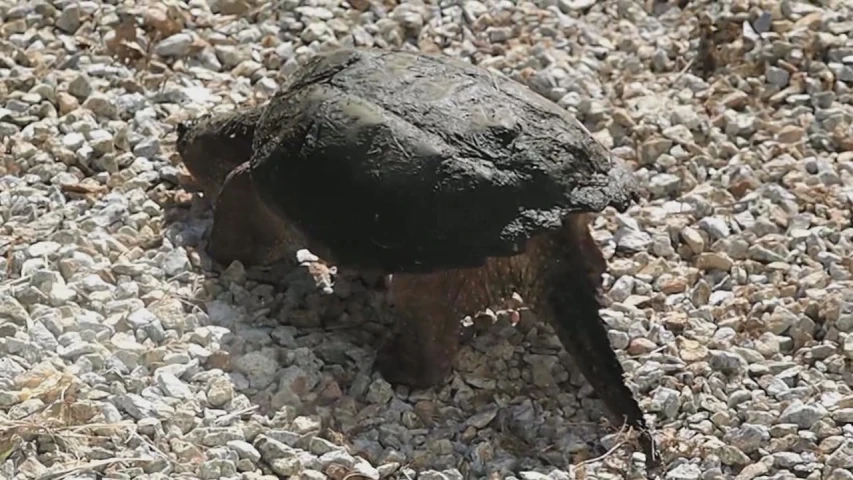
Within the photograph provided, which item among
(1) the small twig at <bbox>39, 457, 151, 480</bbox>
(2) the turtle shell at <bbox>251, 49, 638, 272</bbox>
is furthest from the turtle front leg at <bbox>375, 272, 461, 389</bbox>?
(1) the small twig at <bbox>39, 457, 151, 480</bbox>

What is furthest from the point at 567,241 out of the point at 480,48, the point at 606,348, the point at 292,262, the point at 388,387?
the point at 480,48

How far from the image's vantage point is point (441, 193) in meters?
3.12

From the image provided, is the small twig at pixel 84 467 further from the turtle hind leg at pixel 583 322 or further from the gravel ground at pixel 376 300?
the turtle hind leg at pixel 583 322

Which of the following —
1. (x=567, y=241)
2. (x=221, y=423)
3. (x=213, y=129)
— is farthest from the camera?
(x=213, y=129)

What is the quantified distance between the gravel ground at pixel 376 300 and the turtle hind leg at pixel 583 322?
0.30ft

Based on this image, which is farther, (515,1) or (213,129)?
(515,1)

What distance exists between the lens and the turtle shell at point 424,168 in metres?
3.12

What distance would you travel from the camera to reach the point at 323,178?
10.6ft

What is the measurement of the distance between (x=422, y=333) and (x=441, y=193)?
1.27 feet

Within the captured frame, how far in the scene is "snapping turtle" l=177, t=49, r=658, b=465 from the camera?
3.12m

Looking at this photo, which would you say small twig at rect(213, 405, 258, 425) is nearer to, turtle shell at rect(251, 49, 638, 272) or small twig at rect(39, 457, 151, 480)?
small twig at rect(39, 457, 151, 480)

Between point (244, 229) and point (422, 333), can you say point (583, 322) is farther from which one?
point (244, 229)

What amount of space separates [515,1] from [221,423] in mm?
2225

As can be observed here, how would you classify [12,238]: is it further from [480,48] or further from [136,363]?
[480,48]
